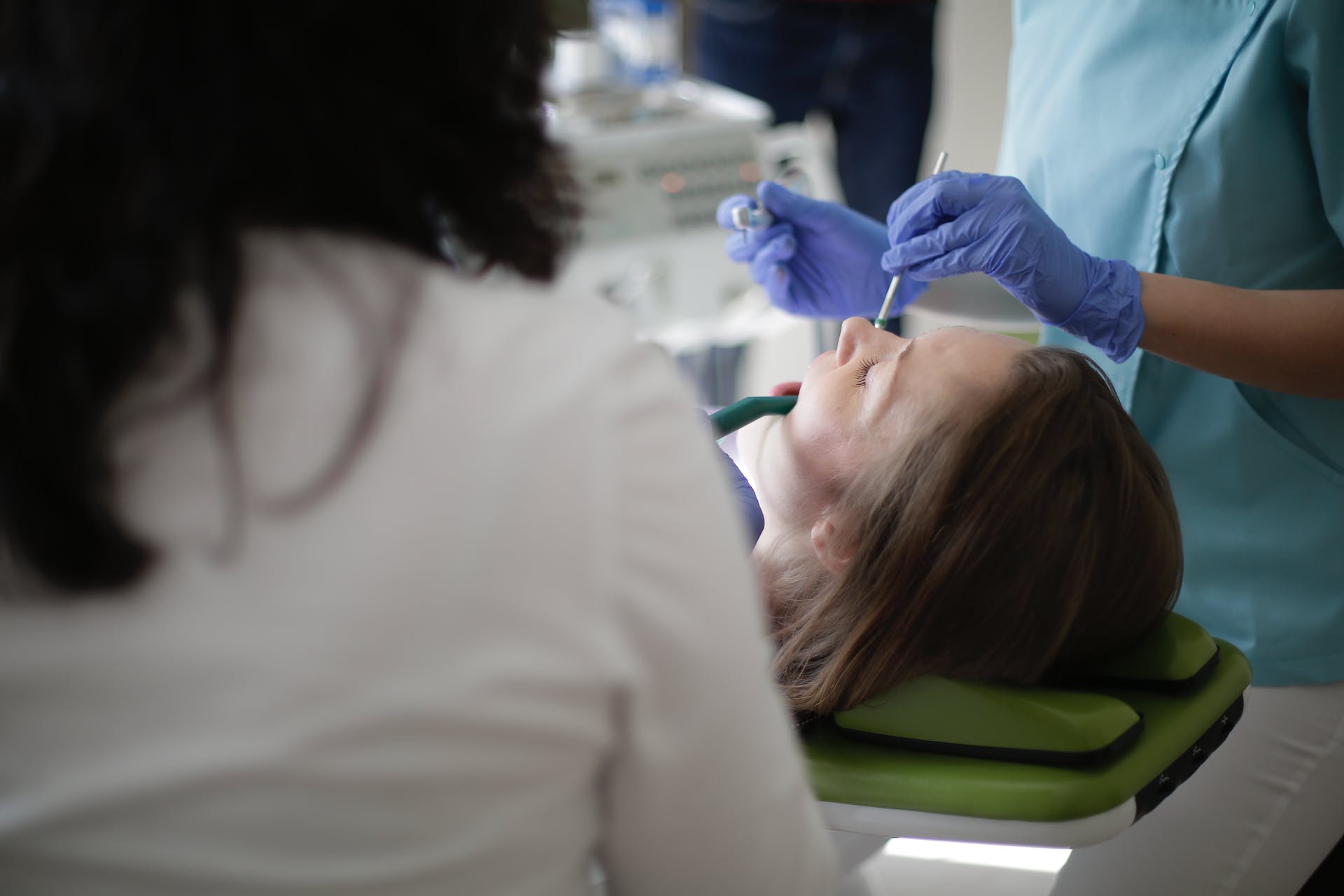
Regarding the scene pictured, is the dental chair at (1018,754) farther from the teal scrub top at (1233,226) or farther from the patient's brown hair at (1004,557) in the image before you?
the teal scrub top at (1233,226)

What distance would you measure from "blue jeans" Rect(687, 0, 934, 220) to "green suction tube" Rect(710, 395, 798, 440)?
121 centimetres

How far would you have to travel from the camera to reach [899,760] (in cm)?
91

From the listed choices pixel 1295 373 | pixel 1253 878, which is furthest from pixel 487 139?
pixel 1253 878

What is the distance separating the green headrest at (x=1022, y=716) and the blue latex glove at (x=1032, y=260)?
13.1 inches

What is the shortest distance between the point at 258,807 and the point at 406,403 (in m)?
0.18

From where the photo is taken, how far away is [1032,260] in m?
1.05

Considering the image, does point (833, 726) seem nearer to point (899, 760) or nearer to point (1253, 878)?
point (899, 760)

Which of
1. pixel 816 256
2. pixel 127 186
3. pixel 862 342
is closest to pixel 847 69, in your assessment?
pixel 816 256

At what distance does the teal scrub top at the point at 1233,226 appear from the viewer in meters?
1.02

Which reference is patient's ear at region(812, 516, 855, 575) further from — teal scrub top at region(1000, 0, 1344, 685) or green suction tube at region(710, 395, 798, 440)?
teal scrub top at region(1000, 0, 1344, 685)

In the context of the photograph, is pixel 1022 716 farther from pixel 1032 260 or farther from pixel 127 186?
pixel 127 186

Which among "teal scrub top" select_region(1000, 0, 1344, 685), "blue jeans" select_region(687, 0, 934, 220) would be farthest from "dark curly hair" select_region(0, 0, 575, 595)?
"blue jeans" select_region(687, 0, 934, 220)

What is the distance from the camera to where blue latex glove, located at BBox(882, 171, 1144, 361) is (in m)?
1.05

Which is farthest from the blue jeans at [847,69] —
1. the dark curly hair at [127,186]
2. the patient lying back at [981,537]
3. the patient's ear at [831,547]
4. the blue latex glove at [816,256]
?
the dark curly hair at [127,186]
